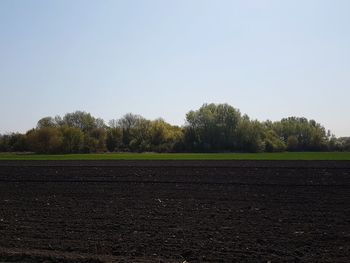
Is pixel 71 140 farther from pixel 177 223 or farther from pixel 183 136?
pixel 177 223

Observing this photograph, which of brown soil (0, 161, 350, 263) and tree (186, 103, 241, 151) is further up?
tree (186, 103, 241, 151)

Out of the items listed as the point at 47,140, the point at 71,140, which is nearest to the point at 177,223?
the point at 47,140

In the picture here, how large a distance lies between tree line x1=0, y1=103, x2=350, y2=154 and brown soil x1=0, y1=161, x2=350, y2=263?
8334cm

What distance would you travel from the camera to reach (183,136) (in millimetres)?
114438

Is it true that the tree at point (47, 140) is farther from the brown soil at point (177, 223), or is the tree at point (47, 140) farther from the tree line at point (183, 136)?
the brown soil at point (177, 223)

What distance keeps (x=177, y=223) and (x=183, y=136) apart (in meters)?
99.3

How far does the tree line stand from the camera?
110 metres

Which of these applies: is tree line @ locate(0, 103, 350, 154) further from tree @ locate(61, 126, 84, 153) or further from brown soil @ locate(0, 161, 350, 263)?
brown soil @ locate(0, 161, 350, 263)

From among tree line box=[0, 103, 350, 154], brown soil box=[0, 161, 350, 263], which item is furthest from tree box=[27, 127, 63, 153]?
brown soil box=[0, 161, 350, 263]

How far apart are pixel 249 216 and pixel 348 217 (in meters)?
3.21

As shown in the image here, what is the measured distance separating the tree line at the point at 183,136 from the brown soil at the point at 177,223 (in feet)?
273

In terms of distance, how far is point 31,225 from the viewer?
49.8 ft

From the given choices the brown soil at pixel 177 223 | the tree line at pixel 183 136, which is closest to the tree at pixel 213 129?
the tree line at pixel 183 136

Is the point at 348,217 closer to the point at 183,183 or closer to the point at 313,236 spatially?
the point at 313,236
